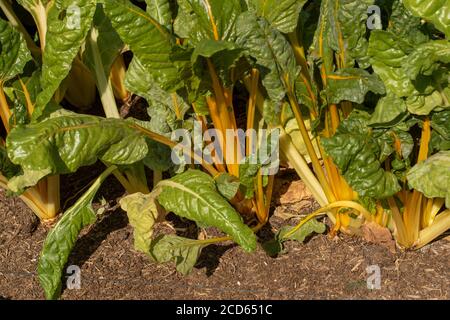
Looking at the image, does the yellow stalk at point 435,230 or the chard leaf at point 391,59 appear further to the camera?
the yellow stalk at point 435,230

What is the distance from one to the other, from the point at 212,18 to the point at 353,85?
0.50 metres

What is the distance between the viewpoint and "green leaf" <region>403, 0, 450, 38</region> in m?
2.28

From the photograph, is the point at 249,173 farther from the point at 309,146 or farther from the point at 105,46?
the point at 105,46

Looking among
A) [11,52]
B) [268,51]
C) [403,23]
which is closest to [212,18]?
[268,51]

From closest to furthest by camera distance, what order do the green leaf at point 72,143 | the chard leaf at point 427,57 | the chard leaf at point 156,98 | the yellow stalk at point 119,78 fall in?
the chard leaf at point 427,57 < the green leaf at point 72,143 < the chard leaf at point 156,98 < the yellow stalk at point 119,78

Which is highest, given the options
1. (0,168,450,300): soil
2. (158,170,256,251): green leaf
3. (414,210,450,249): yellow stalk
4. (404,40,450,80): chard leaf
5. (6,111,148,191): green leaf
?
(404,40,450,80): chard leaf

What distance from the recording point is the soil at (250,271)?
263 cm

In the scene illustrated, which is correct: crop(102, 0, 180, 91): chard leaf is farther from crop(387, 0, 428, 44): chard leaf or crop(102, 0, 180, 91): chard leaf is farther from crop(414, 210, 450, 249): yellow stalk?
crop(414, 210, 450, 249): yellow stalk

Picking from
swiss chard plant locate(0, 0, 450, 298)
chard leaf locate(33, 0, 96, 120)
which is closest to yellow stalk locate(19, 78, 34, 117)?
swiss chard plant locate(0, 0, 450, 298)

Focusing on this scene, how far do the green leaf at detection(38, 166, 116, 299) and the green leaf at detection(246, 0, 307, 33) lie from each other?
871mm

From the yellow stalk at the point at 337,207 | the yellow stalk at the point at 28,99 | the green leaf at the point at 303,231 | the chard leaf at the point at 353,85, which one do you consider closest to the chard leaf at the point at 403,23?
the chard leaf at the point at 353,85

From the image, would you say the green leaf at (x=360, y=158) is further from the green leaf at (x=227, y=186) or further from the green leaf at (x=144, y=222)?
the green leaf at (x=144, y=222)

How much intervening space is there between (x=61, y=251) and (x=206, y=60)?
821 millimetres

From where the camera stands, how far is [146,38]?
2477 millimetres
